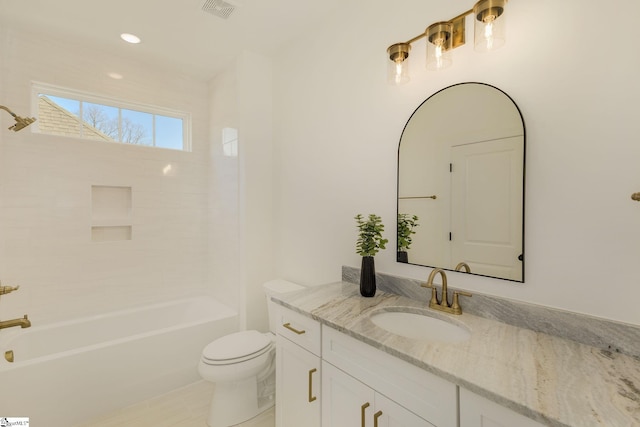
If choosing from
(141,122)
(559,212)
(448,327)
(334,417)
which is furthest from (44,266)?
(559,212)

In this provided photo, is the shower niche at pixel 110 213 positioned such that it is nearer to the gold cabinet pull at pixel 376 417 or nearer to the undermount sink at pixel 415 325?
the undermount sink at pixel 415 325

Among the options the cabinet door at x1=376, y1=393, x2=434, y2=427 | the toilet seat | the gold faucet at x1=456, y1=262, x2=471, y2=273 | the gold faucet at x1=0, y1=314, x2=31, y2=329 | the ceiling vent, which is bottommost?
the toilet seat

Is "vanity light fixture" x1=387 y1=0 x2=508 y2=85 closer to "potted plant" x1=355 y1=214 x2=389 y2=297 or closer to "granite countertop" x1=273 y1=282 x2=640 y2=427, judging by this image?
"potted plant" x1=355 y1=214 x2=389 y2=297

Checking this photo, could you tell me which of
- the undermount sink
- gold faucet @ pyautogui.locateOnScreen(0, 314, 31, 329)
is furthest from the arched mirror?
gold faucet @ pyautogui.locateOnScreen(0, 314, 31, 329)

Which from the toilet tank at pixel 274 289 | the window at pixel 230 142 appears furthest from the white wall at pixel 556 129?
the window at pixel 230 142

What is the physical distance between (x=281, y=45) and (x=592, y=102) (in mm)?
2122

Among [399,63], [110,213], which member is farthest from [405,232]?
[110,213]

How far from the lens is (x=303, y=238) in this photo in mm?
2232

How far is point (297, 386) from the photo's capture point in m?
1.38

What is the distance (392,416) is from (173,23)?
264 cm

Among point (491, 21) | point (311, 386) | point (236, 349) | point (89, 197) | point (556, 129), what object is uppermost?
point (491, 21)

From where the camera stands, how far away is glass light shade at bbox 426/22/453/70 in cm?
129

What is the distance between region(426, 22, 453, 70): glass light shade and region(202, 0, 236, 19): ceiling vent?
4.38 ft

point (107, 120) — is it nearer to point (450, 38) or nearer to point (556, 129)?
point (450, 38)
